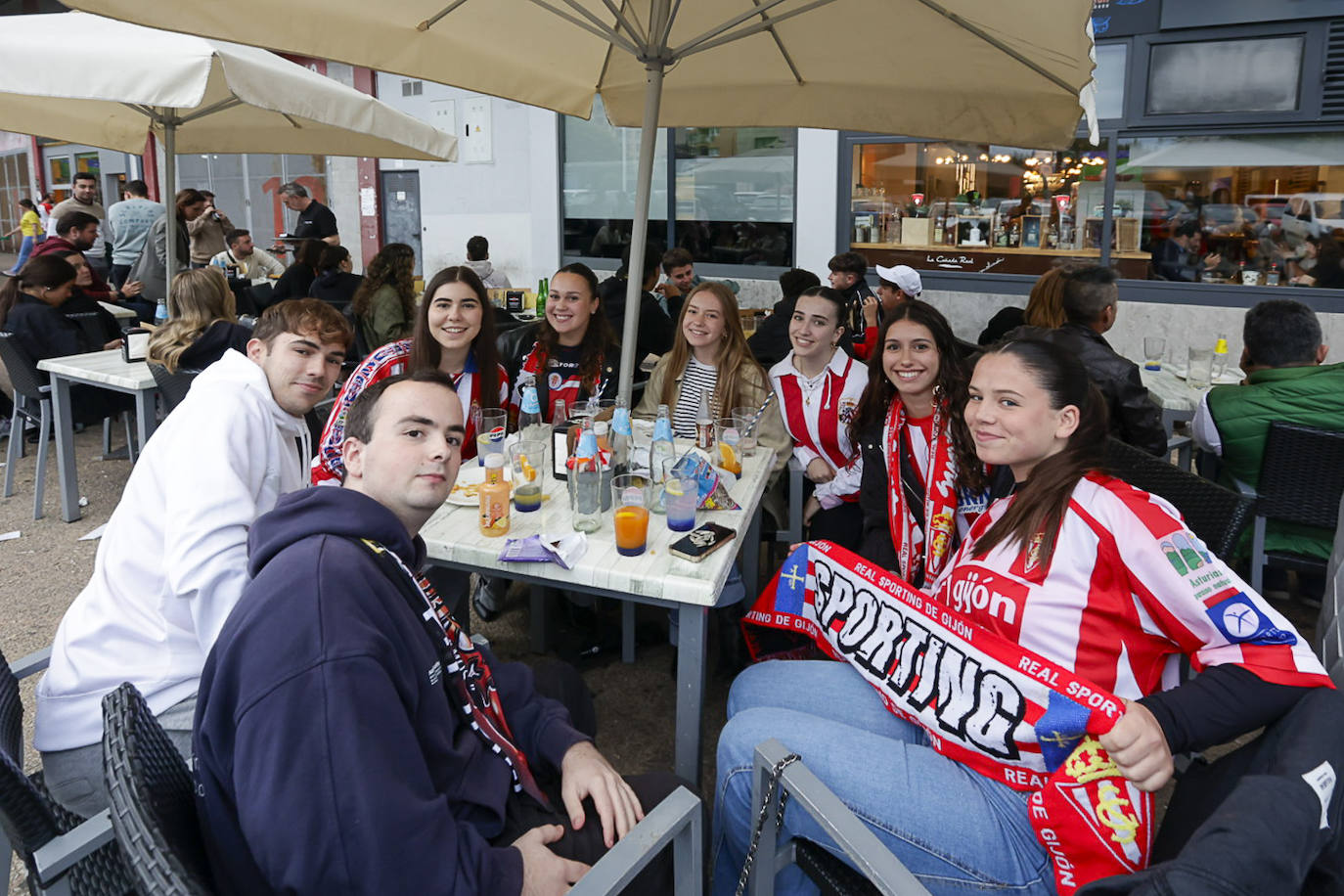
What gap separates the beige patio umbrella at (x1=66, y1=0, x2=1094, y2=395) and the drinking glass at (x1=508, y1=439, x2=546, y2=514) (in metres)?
0.83

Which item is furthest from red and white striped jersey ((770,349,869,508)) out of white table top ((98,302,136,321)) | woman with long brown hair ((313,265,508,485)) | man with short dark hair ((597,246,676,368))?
white table top ((98,302,136,321))

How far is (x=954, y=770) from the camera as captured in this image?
173 centimetres

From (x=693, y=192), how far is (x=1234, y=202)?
5311 millimetres

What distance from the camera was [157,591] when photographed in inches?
70.4

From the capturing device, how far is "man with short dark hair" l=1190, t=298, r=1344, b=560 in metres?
3.31

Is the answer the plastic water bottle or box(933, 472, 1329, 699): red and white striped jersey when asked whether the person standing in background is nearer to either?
the plastic water bottle

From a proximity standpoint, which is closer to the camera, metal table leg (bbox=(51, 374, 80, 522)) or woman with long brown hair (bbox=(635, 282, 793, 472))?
woman with long brown hair (bbox=(635, 282, 793, 472))

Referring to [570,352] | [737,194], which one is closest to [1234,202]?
[737,194]

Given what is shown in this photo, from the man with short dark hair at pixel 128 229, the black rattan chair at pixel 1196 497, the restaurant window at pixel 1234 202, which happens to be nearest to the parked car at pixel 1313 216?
the restaurant window at pixel 1234 202

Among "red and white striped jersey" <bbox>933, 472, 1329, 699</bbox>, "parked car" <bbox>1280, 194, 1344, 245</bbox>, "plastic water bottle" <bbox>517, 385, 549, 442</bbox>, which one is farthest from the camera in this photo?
"parked car" <bbox>1280, 194, 1344, 245</bbox>

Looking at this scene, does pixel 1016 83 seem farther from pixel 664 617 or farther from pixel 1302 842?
pixel 1302 842

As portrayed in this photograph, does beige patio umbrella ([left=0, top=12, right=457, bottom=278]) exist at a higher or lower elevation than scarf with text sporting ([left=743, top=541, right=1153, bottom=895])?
higher

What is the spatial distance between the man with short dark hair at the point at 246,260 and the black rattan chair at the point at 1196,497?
25.2 ft

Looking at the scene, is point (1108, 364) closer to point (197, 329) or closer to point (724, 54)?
point (724, 54)
